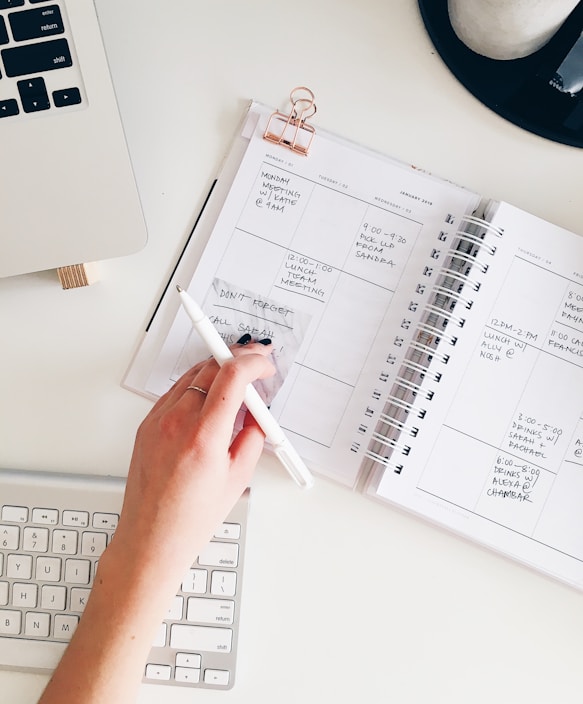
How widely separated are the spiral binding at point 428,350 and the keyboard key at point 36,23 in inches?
14.9

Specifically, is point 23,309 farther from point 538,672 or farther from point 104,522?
point 538,672

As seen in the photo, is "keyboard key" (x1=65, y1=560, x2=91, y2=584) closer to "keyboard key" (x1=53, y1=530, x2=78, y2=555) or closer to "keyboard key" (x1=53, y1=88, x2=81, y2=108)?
"keyboard key" (x1=53, y1=530, x2=78, y2=555)

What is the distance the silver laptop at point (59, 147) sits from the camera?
1.86 ft

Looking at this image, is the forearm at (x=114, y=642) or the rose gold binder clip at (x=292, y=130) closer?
the forearm at (x=114, y=642)

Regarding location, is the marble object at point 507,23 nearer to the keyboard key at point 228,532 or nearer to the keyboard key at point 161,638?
the keyboard key at point 228,532

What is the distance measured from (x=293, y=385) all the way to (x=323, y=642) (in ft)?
0.75

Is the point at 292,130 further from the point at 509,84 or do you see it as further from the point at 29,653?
the point at 29,653

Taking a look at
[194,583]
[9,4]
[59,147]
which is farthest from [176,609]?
[9,4]

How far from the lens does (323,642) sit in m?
0.63

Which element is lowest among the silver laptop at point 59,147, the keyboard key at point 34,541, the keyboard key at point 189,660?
the keyboard key at point 189,660

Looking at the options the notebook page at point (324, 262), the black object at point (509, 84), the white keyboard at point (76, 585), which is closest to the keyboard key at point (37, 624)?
the white keyboard at point (76, 585)

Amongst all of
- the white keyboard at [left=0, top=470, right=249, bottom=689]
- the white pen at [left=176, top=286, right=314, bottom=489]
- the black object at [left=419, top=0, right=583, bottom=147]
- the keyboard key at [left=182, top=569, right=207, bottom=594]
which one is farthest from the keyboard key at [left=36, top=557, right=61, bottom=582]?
the black object at [left=419, top=0, right=583, bottom=147]

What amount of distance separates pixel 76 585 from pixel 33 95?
0.41 m

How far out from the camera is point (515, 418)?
0.63 m
